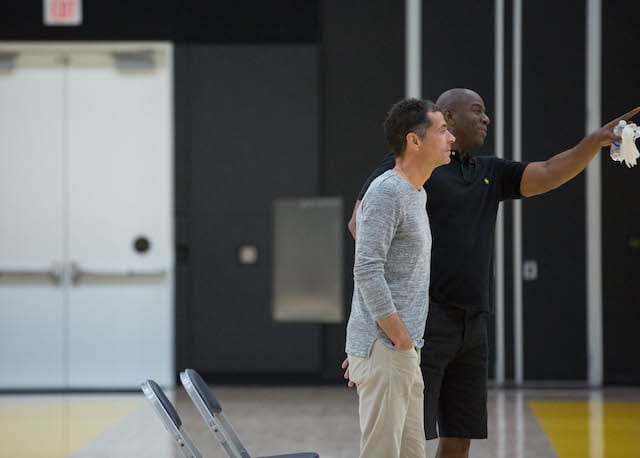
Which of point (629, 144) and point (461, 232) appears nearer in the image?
point (629, 144)

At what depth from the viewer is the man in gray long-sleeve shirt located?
3064 mm

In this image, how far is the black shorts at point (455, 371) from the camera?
12.1 feet

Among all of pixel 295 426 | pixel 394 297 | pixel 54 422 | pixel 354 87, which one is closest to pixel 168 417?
pixel 394 297

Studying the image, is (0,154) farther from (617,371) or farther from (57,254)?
(617,371)

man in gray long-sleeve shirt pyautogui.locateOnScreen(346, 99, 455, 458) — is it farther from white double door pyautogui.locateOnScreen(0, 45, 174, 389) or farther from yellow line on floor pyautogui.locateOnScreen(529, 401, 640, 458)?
white double door pyautogui.locateOnScreen(0, 45, 174, 389)

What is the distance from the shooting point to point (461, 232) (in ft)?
Result: 12.4

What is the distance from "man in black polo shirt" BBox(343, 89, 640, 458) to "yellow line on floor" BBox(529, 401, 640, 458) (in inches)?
83.2

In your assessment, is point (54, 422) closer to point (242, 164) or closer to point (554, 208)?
point (242, 164)

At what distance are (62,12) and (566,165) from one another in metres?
5.73

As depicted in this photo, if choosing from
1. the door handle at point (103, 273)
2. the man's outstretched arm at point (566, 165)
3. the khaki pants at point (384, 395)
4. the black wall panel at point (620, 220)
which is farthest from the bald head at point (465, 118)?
the door handle at point (103, 273)

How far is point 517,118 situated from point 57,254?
3823 mm

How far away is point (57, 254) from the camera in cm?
849

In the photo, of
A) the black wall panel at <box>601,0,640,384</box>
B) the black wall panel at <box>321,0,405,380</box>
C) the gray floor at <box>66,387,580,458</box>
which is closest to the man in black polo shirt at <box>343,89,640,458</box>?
the gray floor at <box>66,387,580,458</box>

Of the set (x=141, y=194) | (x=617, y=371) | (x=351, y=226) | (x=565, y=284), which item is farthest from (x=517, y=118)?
(x=351, y=226)
